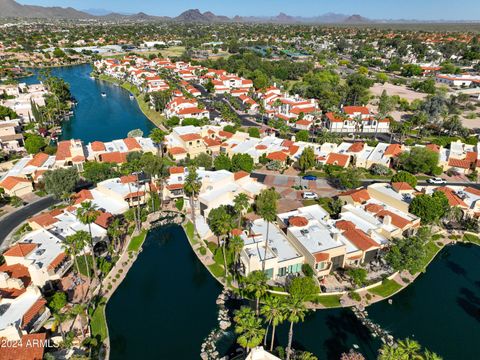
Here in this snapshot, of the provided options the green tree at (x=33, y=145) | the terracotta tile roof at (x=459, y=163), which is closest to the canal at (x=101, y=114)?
the green tree at (x=33, y=145)

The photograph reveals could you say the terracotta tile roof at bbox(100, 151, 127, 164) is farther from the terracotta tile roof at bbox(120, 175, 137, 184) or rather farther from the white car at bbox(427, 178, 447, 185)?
the white car at bbox(427, 178, 447, 185)

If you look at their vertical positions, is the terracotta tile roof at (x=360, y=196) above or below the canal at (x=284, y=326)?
above

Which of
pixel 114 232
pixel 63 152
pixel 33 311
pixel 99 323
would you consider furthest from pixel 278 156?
pixel 33 311

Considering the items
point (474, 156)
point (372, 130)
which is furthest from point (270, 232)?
point (372, 130)

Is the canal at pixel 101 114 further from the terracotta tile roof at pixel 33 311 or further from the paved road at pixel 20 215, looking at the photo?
the terracotta tile roof at pixel 33 311

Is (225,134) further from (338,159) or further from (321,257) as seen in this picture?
(321,257)

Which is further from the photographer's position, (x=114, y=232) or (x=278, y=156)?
(x=278, y=156)
